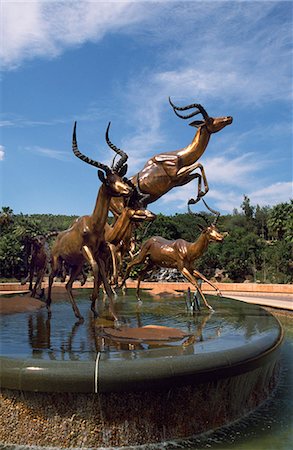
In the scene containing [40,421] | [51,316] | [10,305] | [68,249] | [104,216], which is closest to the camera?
[40,421]

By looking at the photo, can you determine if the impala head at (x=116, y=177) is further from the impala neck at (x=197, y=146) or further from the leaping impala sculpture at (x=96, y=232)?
the impala neck at (x=197, y=146)

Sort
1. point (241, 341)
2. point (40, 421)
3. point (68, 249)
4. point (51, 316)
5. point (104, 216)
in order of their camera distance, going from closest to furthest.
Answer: point (40, 421) → point (241, 341) → point (104, 216) → point (68, 249) → point (51, 316)

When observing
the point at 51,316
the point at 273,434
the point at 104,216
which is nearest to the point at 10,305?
the point at 51,316

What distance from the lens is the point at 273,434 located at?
562 cm

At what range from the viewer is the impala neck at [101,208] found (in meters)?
8.10

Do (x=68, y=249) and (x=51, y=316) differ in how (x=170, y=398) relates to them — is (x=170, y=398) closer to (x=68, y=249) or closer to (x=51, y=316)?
(x=68, y=249)

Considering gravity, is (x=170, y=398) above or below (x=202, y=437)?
above

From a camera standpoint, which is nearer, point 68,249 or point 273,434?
point 273,434

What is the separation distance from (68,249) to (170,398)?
13.6 ft

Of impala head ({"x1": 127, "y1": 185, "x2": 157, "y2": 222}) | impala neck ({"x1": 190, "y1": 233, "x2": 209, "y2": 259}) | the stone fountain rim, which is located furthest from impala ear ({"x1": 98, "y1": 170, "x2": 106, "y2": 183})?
impala neck ({"x1": 190, "y1": 233, "x2": 209, "y2": 259})

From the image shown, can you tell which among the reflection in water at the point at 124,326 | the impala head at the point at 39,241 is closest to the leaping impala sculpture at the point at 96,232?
the reflection in water at the point at 124,326

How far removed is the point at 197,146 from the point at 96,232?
A: 7.34m

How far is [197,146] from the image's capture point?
14.7 metres

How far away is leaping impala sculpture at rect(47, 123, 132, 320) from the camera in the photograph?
7.76 meters
